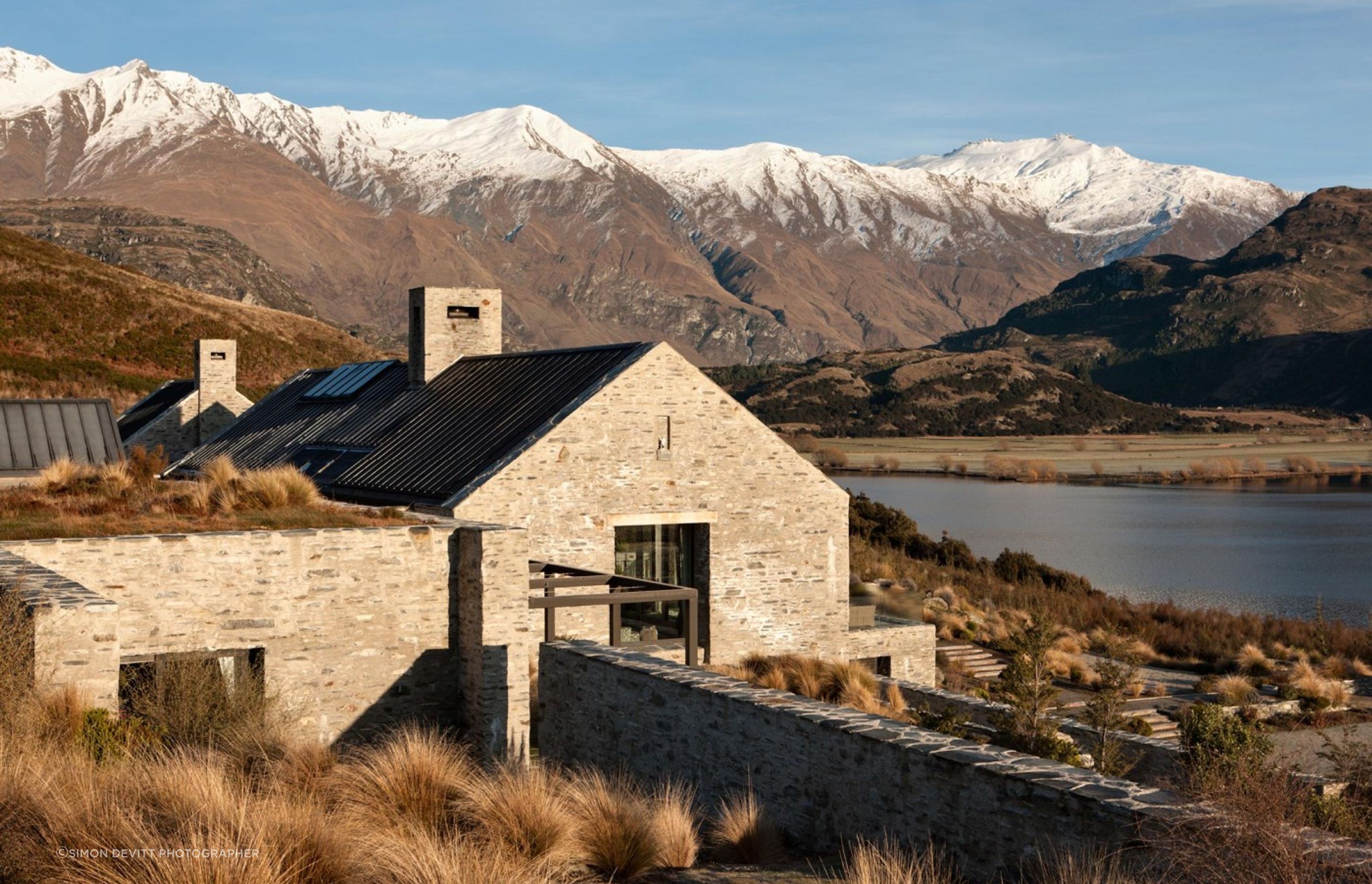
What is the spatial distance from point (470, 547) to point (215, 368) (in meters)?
21.3

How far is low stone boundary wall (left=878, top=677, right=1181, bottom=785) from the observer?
14523 mm

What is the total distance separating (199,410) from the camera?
33594mm

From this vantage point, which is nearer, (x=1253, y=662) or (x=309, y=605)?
(x=309, y=605)

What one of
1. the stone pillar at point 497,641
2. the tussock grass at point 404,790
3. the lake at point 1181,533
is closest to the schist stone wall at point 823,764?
the stone pillar at point 497,641

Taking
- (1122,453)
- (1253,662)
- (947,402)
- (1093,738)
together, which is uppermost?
(947,402)

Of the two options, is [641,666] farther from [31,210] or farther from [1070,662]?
[31,210]

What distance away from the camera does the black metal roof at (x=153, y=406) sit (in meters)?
33.4

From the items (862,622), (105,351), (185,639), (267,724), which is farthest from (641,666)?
(105,351)

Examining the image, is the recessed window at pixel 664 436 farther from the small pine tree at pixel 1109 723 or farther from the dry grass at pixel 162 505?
the small pine tree at pixel 1109 723

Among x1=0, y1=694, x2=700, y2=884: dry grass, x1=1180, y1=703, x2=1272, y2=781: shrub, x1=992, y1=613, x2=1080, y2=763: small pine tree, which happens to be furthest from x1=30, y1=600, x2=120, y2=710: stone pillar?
x1=992, y1=613, x2=1080, y2=763: small pine tree

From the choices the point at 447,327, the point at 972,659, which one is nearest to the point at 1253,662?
the point at 972,659

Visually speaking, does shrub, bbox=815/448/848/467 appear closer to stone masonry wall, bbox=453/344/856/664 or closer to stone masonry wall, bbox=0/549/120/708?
stone masonry wall, bbox=453/344/856/664

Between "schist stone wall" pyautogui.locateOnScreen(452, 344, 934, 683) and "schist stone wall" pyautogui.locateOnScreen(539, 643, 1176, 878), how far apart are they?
4425mm

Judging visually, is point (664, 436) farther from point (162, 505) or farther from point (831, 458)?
point (831, 458)
